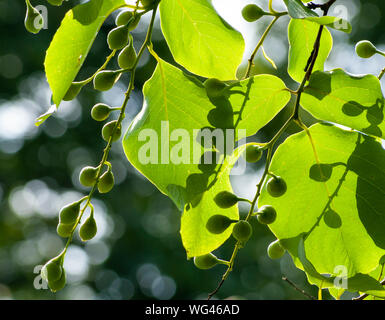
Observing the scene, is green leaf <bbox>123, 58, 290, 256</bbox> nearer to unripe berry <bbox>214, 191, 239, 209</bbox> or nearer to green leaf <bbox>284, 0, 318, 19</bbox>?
unripe berry <bbox>214, 191, 239, 209</bbox>

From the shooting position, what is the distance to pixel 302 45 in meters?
0.87

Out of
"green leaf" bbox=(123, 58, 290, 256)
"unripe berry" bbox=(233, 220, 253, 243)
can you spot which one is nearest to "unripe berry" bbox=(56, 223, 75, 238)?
"green leaf" bbox=(123, 58, 290, 256)

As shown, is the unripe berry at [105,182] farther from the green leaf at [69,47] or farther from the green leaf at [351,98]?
the green leaf at [351,98]

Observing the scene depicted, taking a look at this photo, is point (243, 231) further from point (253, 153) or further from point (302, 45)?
point (302, 45)

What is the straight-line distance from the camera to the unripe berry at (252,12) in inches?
31.9

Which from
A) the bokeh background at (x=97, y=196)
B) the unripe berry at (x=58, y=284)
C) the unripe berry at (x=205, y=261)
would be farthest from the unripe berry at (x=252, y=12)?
the bokeh background at (x=97, y=196)

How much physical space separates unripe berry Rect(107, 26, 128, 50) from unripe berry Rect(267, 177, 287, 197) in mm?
289

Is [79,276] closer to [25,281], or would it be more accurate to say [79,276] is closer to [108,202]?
[25,281]

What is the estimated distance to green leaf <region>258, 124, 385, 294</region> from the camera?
760 mm

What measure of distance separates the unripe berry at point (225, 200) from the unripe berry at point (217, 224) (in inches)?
0.8

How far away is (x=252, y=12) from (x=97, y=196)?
19.2 ft

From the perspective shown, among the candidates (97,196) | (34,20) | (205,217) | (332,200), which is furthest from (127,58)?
(97,196)
